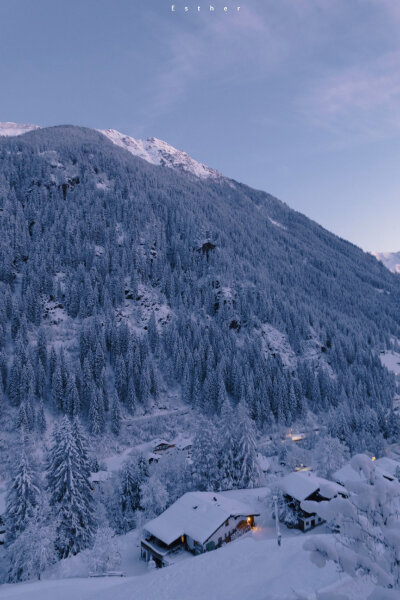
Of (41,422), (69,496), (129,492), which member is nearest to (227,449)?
(129,492)

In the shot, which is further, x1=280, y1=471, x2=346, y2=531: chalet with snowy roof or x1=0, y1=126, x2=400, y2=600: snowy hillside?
x1=280, y1=471, x2=346, y2=531: chalet with snowy roof

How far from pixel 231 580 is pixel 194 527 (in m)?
23.9

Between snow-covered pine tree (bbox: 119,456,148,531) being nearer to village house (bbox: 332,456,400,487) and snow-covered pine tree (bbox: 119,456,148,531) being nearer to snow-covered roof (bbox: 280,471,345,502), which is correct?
snow-covered roof (bbox: 280,471,345,502)

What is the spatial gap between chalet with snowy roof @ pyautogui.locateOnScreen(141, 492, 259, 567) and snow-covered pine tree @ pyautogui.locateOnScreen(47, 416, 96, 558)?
654 cm

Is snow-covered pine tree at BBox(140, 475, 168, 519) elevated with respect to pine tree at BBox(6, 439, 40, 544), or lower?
lower

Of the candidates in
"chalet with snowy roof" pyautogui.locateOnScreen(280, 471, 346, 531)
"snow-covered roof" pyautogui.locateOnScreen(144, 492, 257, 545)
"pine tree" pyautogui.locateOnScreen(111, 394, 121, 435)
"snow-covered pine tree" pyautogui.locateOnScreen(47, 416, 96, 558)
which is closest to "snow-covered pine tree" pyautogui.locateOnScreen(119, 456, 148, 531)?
"snow-covered pine tree" pyautogui.locateOnScreen(47, 416, 96, 558)

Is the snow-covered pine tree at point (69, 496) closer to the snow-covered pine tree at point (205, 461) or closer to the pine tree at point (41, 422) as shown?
the snow-covered pine tree at point (205, 461)

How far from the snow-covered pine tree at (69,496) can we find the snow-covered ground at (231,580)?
51.4ft

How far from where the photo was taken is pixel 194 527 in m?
37.1

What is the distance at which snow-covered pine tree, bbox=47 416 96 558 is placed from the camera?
119 ft

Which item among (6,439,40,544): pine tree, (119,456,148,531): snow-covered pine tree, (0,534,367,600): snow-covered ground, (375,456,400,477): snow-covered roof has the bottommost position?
(375,456,400,477): snow-covered roof

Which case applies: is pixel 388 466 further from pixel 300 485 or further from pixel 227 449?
pixel 227 449

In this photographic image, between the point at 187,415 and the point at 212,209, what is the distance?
423 ft

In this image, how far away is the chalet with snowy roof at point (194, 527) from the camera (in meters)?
35.6
